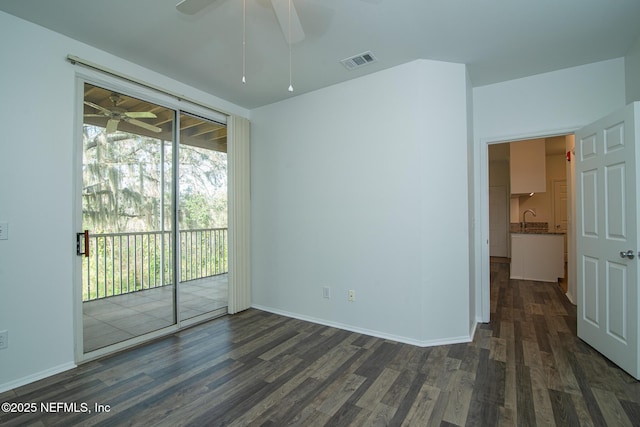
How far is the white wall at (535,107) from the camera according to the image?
2.92 m

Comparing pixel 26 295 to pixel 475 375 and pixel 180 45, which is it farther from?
pixel 475 375

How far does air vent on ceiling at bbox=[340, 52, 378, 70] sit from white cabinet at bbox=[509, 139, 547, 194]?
4.61 metres

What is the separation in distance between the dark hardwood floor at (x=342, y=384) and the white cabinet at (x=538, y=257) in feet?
8.94

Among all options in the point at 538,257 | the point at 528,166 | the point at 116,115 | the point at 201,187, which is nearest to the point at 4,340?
the point at 116,115

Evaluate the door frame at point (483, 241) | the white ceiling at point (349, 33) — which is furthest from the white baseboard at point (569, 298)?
the white ceiling at point (349, 33)

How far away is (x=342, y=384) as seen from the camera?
2197 mm

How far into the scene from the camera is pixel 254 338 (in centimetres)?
305

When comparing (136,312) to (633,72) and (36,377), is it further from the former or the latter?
(633,72)

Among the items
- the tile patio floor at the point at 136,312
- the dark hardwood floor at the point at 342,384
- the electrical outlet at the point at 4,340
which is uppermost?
the electrical outlet at the point at 4,340

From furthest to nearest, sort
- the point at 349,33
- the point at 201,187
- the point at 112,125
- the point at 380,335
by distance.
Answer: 1. the point at 201,187
2. the point at 380,335
3. the point at 112,125
4. the point at 349,33

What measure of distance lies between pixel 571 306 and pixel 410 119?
3.54 m

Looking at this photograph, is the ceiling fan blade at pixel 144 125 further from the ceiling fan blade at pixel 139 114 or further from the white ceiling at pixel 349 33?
the white ceiling at pixel 349 33

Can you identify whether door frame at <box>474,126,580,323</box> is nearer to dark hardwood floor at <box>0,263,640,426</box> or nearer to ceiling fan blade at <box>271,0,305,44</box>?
dark hardwood floor at <box>0,263,640,426</box>

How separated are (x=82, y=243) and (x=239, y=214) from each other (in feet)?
5.57
